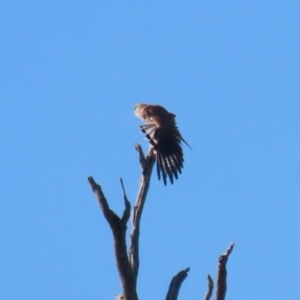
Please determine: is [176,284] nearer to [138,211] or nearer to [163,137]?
[138,211]

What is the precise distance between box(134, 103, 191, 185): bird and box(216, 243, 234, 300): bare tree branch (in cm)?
257

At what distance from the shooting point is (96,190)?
15.6ft

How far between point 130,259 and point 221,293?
0.74 meters

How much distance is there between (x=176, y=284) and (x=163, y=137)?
3.22 metres

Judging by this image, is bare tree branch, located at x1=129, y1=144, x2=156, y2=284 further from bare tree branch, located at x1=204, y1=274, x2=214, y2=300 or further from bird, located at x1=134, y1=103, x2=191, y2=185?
bird, located at x1=134, y1=103, x2=191, y2=185

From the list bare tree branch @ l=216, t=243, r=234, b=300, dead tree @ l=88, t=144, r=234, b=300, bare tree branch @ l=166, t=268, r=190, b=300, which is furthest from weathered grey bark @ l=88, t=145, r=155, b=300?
bare tree branch @ l=216, t=243, r=234, b=300

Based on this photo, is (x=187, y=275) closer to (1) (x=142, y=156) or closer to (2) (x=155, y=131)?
(1) (x=142, y=156)

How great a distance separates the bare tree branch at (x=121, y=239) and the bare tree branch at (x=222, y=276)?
0.52m

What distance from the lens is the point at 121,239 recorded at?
4781 mm

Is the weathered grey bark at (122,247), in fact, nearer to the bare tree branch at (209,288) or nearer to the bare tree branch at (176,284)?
the bare tree branch at (176,284)

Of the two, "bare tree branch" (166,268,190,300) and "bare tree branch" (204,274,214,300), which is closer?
"bare tree branch" (204,274,214,300)

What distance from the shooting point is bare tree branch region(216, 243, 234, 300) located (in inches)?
174

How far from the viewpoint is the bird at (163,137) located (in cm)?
732

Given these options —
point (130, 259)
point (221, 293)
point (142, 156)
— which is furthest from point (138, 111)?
point (221, 293)
